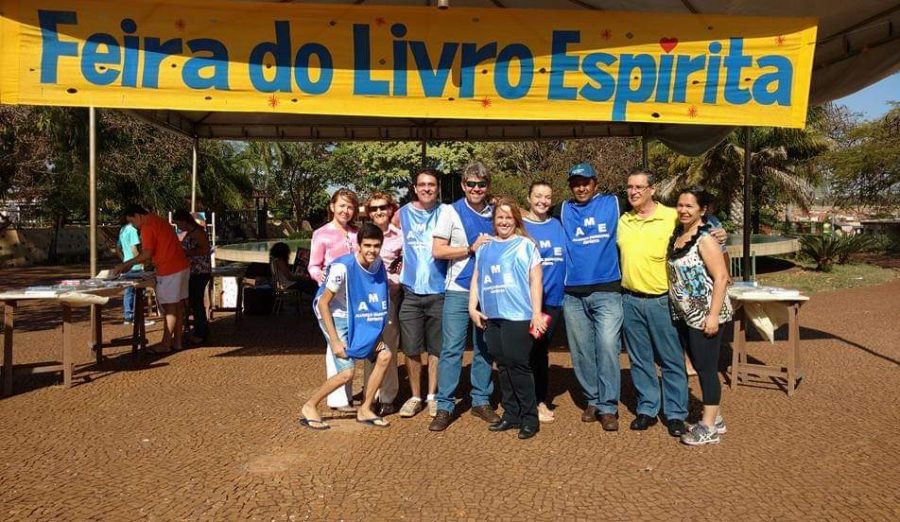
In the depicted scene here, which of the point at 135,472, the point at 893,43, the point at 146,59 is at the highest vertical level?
the point at 893,43

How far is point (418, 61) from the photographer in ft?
20.2

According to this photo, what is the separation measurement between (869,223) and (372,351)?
32.1 metres

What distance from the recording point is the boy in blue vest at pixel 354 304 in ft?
15.3

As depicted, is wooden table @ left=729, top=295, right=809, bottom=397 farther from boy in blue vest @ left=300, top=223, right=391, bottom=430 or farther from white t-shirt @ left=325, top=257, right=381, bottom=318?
white t-shirt @ left=325, top=257, right=381, bottom=318

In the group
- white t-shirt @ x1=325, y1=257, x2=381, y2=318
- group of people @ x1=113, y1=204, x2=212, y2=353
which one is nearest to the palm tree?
group of people @ x1=113, y1=204, x2=212, y2=353

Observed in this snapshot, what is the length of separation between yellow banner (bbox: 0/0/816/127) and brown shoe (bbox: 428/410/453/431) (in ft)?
8.75

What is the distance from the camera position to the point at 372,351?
4.87 meters

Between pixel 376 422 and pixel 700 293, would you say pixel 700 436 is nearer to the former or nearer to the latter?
pixel 700 293

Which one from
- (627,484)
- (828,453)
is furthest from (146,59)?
(828,453)

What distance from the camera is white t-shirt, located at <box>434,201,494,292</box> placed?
4883mm

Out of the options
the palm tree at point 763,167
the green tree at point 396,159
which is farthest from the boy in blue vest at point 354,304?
the green tree at point 396,159

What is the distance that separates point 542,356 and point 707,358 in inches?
45.1

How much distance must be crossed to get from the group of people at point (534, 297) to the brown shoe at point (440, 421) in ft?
0.05

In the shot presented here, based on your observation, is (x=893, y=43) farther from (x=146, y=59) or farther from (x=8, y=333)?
(x=8, y=333)
